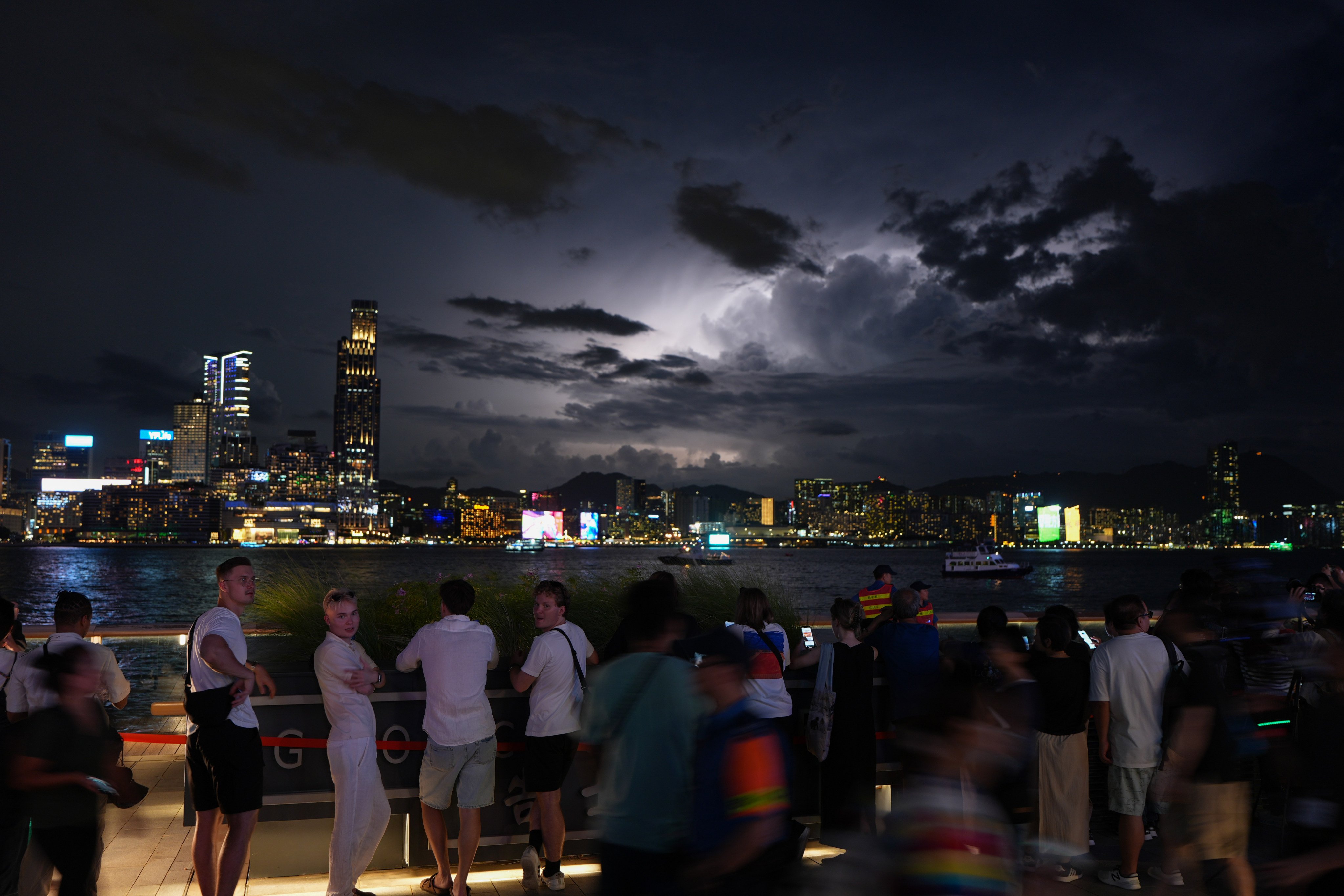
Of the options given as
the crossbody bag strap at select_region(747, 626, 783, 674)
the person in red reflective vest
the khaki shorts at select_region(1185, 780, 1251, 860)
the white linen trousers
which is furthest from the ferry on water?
the white linen trousers

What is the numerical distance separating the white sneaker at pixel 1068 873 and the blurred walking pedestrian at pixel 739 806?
3.47 meters

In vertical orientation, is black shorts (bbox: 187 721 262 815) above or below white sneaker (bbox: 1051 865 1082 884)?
above

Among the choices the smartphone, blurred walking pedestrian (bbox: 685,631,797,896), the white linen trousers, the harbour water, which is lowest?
the harbour water

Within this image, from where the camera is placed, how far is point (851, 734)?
5.43m

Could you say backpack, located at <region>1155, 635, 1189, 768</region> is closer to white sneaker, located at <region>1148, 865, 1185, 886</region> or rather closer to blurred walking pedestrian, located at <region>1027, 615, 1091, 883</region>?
blurred walking pedestrian, located at <region>1027, 615, 1091, 883</region>

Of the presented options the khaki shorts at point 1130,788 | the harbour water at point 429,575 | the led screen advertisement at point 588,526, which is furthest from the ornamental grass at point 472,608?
the led screen advertisement at point 588,526

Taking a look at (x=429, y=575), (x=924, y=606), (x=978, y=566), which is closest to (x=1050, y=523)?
(x=978, y=566)

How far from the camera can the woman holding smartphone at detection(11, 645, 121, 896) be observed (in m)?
3.29

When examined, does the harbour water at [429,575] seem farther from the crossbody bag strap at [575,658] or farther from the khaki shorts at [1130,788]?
the crossbody bag strap at [575,658]

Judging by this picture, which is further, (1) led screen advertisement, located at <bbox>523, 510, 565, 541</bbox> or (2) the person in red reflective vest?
(1) led screen advertisement, located at <bbox>523, 510, 565, 541</bbox>

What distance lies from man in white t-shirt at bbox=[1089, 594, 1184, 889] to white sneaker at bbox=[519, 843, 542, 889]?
3387mm

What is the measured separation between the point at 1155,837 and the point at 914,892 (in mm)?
4879

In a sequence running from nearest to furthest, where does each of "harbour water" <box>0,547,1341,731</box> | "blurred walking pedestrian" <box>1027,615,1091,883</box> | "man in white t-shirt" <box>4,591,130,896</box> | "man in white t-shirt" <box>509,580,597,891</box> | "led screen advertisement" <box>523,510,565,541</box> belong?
1. "man in white t-shirt" <box>4,591,130,896</box>
2. "man in white t-shirt" <box>509,580,597,891</box>
3. "blurred walking pedestrian" <box>1027,615,1091,883</box>
4. "harbour water" <box>0,547,1341,731</box>
5. "led screen advertisement" <box>523,510,565,541</box>

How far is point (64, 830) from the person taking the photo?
3.41m
